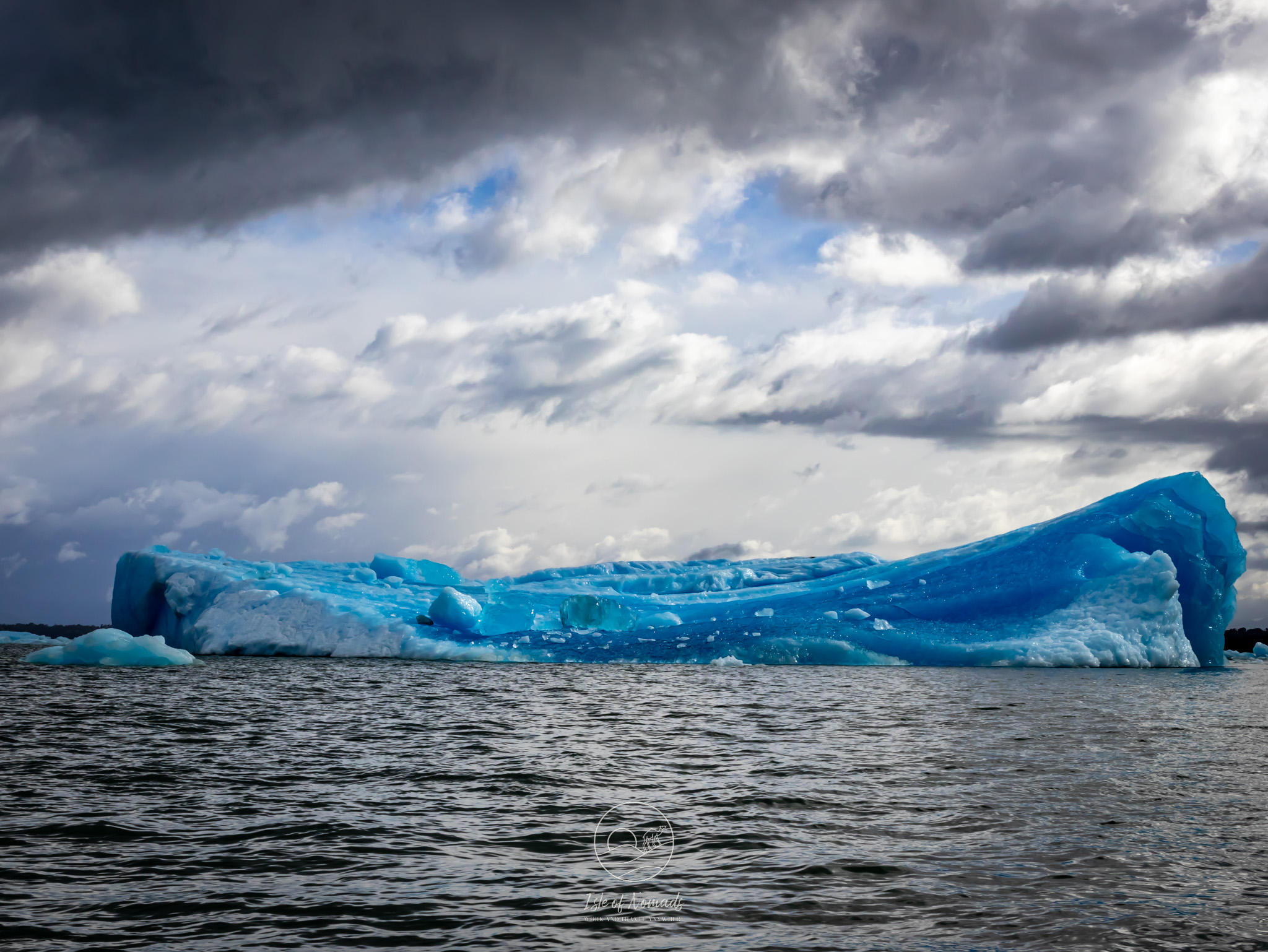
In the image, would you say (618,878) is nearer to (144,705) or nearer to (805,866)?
(805,866)

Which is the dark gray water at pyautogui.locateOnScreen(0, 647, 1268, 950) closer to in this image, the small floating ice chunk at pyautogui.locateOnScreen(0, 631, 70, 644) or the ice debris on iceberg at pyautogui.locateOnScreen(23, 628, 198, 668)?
the ice debris on iceberg at pyautogui.locateOnScreen(23, 628, 198, 668)

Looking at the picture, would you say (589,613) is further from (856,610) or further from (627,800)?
(627,800)

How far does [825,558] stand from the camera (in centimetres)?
4281

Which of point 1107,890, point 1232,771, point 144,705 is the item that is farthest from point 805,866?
point 144,705

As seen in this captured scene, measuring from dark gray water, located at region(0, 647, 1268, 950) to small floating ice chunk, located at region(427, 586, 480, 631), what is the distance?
1417 centimetres

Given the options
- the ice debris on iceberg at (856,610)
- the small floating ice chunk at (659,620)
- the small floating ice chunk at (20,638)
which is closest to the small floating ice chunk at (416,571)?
the ice debris on iceberg at (856,610)

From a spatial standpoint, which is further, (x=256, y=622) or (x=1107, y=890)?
(x=256, y=622)

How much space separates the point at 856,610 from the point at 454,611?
1259 cm

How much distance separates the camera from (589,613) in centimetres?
3250

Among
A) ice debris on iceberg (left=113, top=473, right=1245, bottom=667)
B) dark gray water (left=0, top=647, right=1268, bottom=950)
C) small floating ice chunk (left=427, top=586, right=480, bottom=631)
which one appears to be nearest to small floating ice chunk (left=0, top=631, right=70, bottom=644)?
ice debris on iceberg (left=113, top=473, right=1245, bottom=667)

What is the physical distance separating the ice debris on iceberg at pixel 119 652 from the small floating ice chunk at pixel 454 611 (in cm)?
730

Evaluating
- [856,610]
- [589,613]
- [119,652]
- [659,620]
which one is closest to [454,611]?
[589,613]

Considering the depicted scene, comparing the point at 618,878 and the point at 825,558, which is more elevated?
the point at 825,558

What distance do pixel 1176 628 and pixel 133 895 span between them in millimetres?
28111
